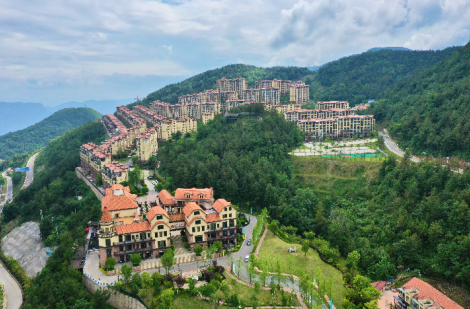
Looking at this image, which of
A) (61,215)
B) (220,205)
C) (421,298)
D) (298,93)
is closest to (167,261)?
(220,205)

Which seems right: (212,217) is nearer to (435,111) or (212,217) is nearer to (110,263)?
(110,263)

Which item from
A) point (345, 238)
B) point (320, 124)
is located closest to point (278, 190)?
point (345, 238)

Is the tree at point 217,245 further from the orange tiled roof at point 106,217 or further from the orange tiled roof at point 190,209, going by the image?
the orange tiled roof at point 106,217

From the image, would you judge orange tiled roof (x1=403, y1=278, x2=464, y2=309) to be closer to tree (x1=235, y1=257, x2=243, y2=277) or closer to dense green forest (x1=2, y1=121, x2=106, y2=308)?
tree (x1=235, y1=257, x2=243, y2=277)

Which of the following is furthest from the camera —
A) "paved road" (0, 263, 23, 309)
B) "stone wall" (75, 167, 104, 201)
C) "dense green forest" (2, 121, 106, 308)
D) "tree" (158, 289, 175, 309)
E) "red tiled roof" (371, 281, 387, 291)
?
"stone wall" (75, 167, 104, 201)

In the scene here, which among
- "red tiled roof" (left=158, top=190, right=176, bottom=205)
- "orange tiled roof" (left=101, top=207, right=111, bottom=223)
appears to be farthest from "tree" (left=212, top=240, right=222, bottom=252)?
"orange tiled roof" (left=101, top=207, right=111, bottom=223)

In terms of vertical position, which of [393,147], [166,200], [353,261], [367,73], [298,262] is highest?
[367,73]

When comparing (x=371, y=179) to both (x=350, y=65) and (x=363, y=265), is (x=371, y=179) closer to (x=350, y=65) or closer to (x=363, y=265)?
(x=363, y=265)
